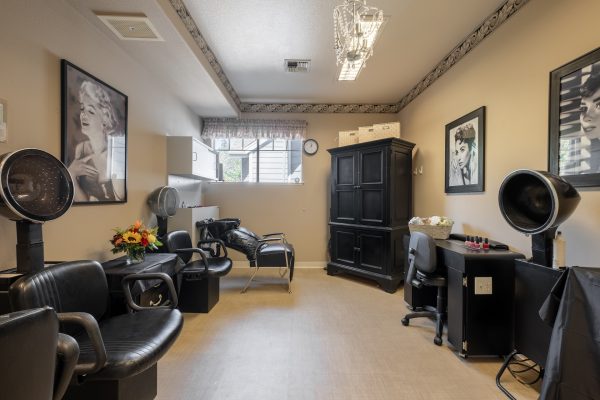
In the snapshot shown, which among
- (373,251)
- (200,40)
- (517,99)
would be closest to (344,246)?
(373,251)

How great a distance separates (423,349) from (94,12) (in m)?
3.53

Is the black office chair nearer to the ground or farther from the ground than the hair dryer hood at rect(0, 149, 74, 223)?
nearer to the ground

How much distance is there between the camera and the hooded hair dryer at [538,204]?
1.50 metres

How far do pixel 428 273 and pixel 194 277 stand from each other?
87.2 inches

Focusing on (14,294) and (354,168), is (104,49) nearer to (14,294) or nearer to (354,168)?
(14,294)

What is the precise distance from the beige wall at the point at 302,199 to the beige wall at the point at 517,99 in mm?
1802

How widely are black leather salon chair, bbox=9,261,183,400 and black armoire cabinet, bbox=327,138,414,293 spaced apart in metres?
2.70

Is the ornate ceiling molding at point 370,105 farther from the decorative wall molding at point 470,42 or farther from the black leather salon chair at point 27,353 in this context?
the black leather salon chair at point 27,353

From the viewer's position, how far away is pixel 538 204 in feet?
5.72

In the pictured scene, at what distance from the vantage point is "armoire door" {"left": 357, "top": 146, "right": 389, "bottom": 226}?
3.65m

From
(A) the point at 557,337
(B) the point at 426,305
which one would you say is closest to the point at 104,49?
(A) the point at 557,337

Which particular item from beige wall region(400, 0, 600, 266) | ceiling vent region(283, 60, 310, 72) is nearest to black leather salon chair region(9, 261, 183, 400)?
beige wall region(400, 0, 600, 266)

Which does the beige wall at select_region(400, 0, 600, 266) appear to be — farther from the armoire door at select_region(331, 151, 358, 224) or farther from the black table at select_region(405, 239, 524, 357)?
the armoire door at select_region(331, 151, 358, 224)

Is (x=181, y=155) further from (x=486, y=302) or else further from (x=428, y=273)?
(x=486, y=302)
